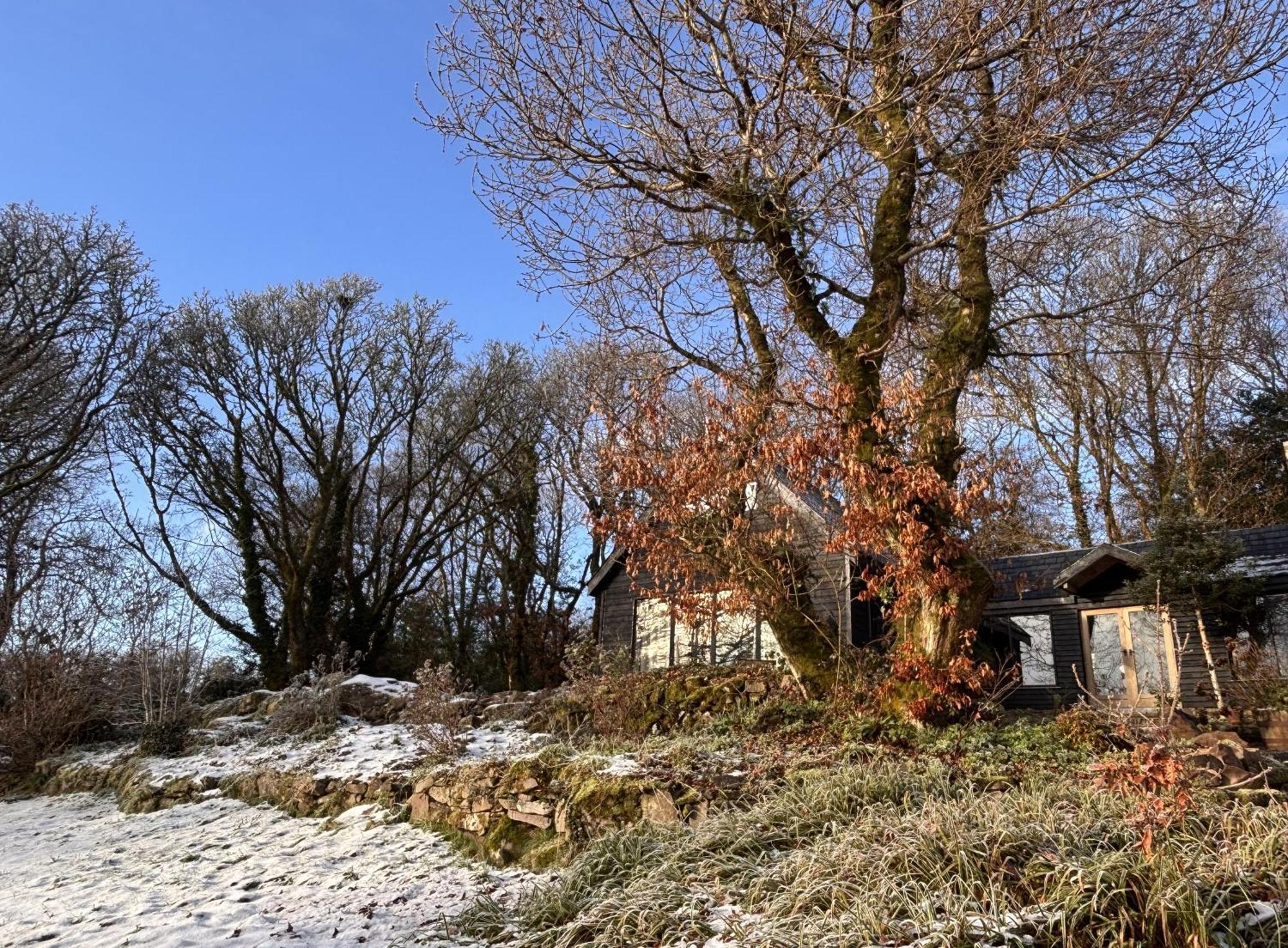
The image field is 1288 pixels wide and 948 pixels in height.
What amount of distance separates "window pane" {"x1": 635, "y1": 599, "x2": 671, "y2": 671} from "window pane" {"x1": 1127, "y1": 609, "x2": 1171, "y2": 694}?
857 cm

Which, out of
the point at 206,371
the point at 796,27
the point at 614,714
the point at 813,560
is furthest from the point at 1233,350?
the point at 206,371

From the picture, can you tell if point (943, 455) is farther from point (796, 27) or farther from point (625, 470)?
point (796, 27)

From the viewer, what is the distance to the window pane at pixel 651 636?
1662 centimetres

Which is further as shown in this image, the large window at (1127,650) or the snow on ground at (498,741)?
the large window at (1127,650)

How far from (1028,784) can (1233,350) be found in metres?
6.09

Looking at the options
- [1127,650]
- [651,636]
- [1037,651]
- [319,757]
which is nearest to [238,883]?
[319,757]

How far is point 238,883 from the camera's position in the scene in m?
6.08

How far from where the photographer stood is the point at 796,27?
6305mm

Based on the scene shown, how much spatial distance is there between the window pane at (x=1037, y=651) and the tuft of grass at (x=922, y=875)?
1315 cm

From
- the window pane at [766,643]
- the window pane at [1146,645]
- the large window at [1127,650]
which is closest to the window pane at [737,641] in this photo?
the window pane at [766,643]

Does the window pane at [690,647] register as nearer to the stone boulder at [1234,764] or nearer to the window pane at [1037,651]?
the window pane at [1037,651]

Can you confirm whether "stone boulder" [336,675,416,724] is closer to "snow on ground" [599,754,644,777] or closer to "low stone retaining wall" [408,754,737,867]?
"low stone retaining wall" [408,754,737,867]

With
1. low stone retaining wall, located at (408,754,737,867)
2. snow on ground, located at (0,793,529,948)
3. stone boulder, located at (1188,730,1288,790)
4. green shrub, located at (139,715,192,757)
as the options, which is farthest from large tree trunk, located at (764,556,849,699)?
green shrub, located at (139,715,192,757)

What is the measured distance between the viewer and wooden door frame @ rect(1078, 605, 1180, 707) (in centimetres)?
1502
